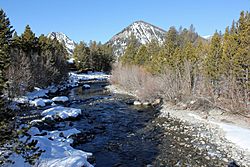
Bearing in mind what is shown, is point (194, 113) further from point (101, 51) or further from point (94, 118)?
point (101, 51)

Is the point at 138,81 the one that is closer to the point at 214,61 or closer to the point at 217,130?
the point at 214,61

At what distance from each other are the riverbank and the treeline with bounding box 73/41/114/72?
58.8 metres

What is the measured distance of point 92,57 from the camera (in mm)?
83375

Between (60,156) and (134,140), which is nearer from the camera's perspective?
(60,156)

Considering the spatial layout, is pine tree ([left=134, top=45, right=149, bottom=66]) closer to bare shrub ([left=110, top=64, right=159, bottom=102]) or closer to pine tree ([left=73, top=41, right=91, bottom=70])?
bare shrub ([left=110, top=64, right=159, bottom=102])

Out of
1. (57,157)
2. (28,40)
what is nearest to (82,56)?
(28,40)

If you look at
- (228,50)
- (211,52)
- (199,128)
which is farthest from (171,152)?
(211,52)

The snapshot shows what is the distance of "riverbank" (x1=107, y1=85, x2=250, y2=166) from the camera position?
42.0 ft

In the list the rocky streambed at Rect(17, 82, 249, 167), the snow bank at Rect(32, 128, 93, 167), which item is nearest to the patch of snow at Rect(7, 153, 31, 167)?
the snow bank at Rect(32, 128, 93, 167)

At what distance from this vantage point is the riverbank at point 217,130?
12.8 metres

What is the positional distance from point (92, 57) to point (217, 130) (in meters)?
70.3

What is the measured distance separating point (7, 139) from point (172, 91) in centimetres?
2320

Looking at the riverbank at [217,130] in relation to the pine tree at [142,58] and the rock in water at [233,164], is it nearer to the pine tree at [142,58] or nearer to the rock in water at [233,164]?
the rock in water at [233,164]

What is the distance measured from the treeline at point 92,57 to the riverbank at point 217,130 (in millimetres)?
58816
